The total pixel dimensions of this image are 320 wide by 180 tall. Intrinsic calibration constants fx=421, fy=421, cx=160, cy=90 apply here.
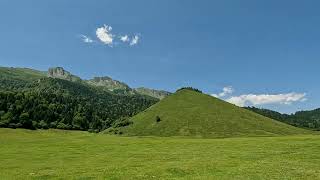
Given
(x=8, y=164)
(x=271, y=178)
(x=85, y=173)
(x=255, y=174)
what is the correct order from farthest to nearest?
1. (x=8, y=164)
2. (x=85, y=173)
3. (x=255, y=174)
4. (x=271, y=178)

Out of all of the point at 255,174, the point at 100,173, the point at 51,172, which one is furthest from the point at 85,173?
the point at 255,174

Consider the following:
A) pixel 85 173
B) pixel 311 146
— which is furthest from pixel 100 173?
pixel 311 146

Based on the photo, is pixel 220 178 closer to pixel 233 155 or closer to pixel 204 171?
pixel 204 171

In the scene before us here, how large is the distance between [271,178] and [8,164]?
34231 mm

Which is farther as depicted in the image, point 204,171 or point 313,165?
point 313,165

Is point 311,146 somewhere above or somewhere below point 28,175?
above

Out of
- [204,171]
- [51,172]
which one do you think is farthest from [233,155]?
[51,172]

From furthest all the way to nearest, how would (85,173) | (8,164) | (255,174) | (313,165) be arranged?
(8,164) < (313,165) < (85,173) < (255,174)

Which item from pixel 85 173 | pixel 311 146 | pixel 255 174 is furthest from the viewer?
pixel 311 146

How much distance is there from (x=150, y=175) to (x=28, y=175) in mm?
12345

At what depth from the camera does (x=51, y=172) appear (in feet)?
144

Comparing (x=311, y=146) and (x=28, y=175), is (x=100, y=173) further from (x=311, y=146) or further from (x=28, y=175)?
(x=311, y=146)

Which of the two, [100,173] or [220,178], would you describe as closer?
[220,178]

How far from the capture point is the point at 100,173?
41438 mm
